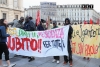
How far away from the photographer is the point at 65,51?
22.1 feet

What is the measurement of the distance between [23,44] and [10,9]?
42.0 meters

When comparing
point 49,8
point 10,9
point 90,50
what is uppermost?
point 10,9

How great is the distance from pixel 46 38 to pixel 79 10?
14168cm

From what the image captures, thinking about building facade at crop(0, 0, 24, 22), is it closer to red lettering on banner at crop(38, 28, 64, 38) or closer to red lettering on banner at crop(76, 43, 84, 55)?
red lettering on banner at crop(38, 28, 64, 38)

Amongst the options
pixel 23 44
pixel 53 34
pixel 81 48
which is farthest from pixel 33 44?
pixel 81 48

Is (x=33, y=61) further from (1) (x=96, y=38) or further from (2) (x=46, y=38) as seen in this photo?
(1) (x=96, y=38)

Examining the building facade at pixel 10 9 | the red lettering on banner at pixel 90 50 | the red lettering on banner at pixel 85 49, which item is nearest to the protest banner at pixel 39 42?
the red lettering on banner at pixel 85 49

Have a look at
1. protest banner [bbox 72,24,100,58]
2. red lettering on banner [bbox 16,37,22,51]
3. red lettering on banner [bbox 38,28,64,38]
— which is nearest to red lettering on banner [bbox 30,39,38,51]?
red lettering on banner [bbox 38,28,64,38]

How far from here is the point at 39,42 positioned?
7176 mm

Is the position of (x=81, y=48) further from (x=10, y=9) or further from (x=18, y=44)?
(x=10, y=9)

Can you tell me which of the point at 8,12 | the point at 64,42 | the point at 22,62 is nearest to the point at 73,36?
the point at 64,42

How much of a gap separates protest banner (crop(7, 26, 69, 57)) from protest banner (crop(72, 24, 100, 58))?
25.4 inches

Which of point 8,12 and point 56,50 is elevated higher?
point 8,12

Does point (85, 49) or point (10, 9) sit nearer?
point (85, 49)
